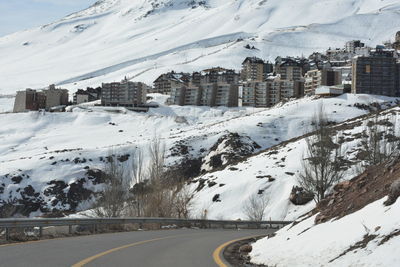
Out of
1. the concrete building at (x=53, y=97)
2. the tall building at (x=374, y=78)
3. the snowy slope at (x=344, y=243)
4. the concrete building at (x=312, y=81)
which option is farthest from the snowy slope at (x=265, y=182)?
the concrete building at (x=53, y=97)

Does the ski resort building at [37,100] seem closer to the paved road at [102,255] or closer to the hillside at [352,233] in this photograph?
the paved road at [102,255]

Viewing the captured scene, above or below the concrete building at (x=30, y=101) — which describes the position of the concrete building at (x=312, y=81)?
above

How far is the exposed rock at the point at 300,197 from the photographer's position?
2313 inches

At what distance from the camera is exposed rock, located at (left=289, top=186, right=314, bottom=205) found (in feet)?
193

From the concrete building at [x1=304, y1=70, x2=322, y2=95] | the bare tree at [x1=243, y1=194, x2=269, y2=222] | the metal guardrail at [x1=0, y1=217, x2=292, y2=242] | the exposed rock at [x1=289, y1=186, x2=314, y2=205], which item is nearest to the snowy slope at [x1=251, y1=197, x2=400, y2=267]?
the metal guardrail at [x1=0, y1=217, x2=292, y2=242]

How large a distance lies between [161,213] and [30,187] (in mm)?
49679

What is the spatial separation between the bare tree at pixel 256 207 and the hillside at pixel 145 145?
3.30 ft

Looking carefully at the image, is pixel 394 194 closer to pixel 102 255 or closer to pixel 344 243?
pixel 344 243

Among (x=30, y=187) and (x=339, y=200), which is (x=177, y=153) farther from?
(x=339, y=200)

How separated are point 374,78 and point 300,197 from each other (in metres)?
91.9

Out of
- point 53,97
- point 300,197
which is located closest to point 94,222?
point 300,197

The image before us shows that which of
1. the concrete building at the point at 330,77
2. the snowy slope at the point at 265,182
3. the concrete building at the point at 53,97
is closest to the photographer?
the snowy slope at the point at 265,182

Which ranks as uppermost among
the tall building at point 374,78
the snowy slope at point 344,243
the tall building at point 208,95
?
the tall building at point 374,78

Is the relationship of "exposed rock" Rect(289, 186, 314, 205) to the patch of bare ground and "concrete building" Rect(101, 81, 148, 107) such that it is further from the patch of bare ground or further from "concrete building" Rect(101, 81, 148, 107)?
"concrete building" Rect(101, 81, 148, 107)
